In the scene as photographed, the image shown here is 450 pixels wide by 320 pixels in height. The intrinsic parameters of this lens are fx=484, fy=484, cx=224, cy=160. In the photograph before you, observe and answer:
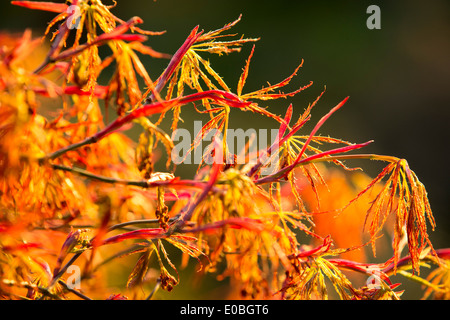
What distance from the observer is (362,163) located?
212 cm

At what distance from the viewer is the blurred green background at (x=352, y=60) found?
2.59 metres

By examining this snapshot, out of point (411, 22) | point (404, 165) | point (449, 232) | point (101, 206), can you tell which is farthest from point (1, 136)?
point (411, 22)

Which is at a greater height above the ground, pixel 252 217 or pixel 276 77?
pixel 276 77

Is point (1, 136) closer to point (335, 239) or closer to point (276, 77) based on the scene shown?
point (335, 239)

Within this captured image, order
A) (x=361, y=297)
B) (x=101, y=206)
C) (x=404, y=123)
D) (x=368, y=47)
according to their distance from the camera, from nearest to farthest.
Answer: (x=101, y=206)
(x=361, y=297)
(x=404, y=123)
(x=368, y=47)

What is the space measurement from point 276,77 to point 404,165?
236 centimetres

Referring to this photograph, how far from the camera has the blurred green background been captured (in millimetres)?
2588

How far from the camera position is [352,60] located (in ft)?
10.4

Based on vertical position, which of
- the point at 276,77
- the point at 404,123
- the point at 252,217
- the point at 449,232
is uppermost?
the point at 276,77

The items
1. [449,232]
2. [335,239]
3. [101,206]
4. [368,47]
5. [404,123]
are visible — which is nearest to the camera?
[101,206]

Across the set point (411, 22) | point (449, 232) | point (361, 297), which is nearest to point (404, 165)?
point (361, 297)

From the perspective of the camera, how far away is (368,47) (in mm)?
3275
